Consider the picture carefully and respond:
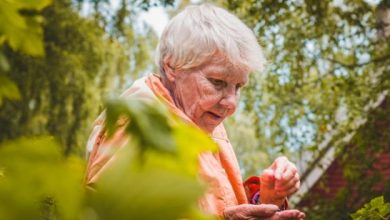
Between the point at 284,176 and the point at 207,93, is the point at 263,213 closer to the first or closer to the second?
the point at 284,176

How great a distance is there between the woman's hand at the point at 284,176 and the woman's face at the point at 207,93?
0.35m

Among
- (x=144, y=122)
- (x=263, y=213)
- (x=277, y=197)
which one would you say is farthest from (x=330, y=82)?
(x=144, y=122)

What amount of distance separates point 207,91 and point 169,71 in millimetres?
167

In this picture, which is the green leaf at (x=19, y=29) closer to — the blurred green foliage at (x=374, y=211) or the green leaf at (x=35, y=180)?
the green leaf at (x=35, y=180)

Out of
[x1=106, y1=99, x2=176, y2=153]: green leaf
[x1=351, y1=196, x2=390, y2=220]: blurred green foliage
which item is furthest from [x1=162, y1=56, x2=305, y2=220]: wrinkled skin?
[x1=106, y1=99, x2=176, y2=153]: green leaf

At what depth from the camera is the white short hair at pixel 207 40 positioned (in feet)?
7.10

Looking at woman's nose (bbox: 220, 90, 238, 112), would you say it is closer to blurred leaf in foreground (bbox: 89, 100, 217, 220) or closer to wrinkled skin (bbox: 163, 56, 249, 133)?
wrinkled skin (bbox: 163, 56, 249, 133)

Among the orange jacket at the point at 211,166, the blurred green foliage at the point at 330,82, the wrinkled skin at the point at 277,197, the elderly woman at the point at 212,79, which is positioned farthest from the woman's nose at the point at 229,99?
the blurred green foliage at the point at 330,82

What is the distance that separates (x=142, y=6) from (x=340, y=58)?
139 inches

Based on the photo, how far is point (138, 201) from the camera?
374 millimetres

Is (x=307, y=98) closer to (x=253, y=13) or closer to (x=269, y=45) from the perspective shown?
(x=269, y=45)

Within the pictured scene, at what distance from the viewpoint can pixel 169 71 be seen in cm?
233

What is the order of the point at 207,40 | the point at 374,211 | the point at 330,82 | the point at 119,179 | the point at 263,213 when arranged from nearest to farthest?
the point at 119,179
the point at 374,211
the point at 263,213
the point at 207,40
the point at 330,82

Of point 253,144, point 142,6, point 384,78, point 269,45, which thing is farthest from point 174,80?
point 253,144
